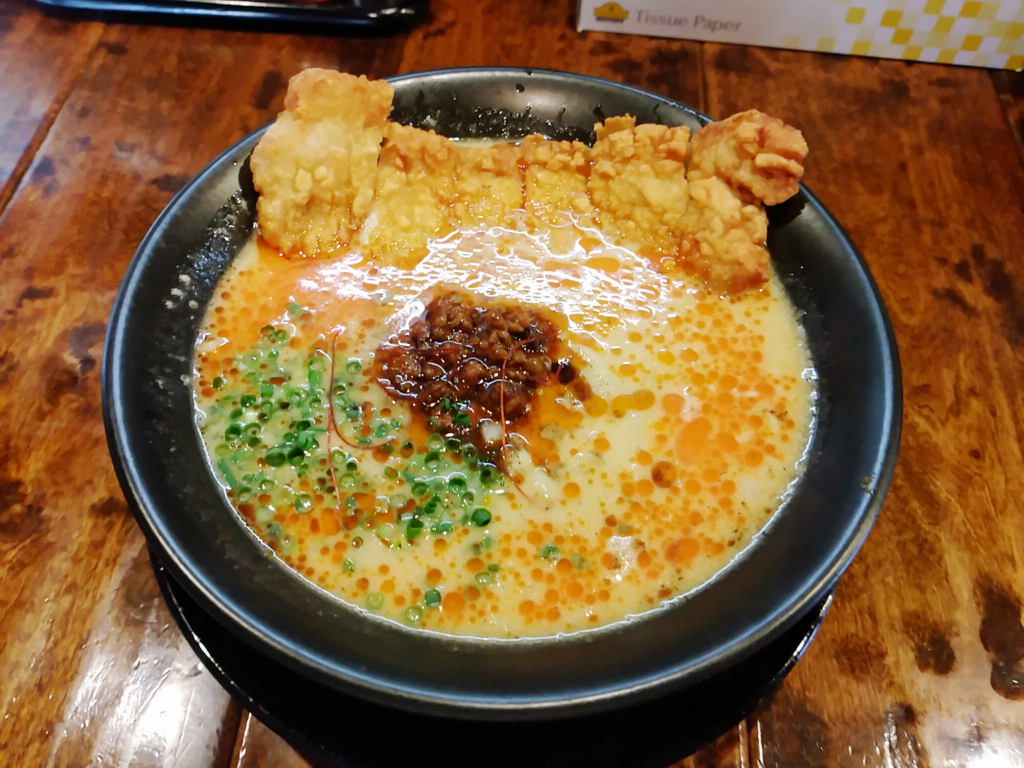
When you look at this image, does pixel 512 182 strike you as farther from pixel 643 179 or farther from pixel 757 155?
pixel 757 155

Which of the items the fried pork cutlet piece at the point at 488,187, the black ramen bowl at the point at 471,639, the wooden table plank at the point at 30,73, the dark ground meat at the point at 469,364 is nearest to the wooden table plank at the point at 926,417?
the black ramen bowl at the point at 471,639

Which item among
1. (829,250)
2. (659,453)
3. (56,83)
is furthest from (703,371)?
(56,83)

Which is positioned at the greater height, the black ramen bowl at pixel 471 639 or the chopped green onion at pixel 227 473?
the black ramen bowl at pixel 471 639

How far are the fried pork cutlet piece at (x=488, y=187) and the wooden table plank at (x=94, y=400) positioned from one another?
1.01m

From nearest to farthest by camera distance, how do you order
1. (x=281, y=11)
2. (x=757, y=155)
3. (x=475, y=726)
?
(x=475, y=726), (x=757, y=155), (x=281, y=11)

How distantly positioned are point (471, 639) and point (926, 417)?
4.62ft

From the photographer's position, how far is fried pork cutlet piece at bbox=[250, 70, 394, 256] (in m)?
1.90

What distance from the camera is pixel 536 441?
1.67 m

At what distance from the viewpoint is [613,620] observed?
4.65 ft

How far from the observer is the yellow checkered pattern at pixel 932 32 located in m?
2.66

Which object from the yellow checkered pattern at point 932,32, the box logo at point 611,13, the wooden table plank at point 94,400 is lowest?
the wooden table plank at point 94,400

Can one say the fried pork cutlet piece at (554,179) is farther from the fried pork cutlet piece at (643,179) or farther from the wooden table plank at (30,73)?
the wooden table plank at (30,73)

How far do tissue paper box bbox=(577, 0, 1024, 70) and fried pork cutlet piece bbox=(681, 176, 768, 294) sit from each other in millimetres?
1266

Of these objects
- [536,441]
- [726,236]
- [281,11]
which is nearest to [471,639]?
[536,441]
